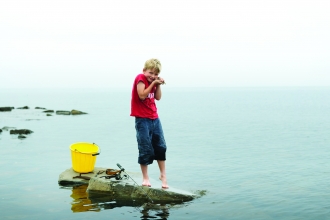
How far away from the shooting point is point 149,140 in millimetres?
8414

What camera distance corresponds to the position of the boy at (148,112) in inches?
318

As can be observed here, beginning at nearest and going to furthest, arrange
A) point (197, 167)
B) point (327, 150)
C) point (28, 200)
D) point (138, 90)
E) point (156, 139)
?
point (138, 90) < point (156, 139) < point (28, 200) < point (197, 167) < point (327, 150)

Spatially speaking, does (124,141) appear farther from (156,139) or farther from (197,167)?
(156,139)

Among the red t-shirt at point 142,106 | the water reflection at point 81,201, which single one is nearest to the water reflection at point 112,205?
the water reflection at point 81,201

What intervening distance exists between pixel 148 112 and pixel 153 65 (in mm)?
1067

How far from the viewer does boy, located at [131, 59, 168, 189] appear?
809cm

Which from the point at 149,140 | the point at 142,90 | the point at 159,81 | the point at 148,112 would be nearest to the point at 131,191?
the point at 149,140

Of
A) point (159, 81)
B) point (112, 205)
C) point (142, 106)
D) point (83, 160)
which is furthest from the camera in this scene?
point (83, 160)

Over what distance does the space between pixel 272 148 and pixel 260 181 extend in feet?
34.7

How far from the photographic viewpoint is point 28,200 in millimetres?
10242

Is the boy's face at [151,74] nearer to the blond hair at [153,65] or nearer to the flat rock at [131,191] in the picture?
the blond hair at [153,65]

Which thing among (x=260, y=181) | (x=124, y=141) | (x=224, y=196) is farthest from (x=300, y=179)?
(x=124, y=141)

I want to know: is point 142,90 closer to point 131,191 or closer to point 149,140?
point 149,140

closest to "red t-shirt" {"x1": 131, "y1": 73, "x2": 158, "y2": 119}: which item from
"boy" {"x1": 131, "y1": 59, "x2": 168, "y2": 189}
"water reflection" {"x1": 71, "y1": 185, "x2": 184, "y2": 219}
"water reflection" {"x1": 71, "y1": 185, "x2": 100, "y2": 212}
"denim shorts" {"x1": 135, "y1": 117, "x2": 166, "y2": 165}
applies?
"boy" {"x1": 131, "y1": 59, "x2": 168, "y2": 189}
